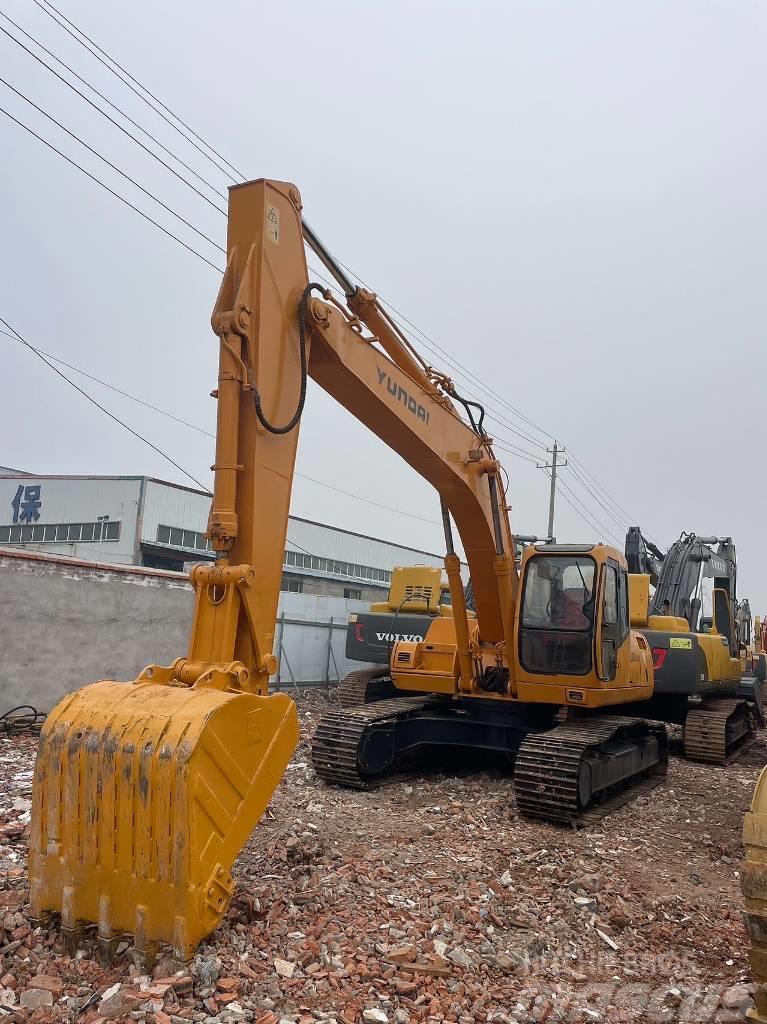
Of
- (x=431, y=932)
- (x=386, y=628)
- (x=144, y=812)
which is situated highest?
(x=386, y=628)

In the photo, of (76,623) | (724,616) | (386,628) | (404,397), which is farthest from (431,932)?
(724,616)

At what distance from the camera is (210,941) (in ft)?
12.6

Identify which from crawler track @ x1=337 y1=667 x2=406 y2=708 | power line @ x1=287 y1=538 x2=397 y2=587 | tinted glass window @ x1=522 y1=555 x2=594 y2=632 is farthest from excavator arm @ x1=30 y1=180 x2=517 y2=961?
power line @ x1=287 y1=538 x2=397 y2=587

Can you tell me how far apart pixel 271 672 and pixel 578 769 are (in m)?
3.33

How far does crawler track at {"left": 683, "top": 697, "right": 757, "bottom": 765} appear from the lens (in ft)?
34.0

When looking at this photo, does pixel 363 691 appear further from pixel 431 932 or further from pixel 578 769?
pixel 431 932

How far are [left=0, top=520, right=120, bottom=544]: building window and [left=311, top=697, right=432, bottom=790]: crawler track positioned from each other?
19.6 m

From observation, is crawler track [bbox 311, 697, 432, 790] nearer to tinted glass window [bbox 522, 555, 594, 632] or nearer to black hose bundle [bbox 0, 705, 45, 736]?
tinted glass window [bbox 522, 555, 594, 632]

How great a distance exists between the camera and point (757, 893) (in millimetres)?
2951

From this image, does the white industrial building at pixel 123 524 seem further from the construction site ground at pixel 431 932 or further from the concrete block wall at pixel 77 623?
the construction site ground at pixel 431 932

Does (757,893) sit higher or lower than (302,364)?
lower

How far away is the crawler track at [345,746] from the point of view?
25.2 feet

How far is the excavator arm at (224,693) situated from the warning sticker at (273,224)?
16 millimetres

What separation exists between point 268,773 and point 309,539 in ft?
92.8
